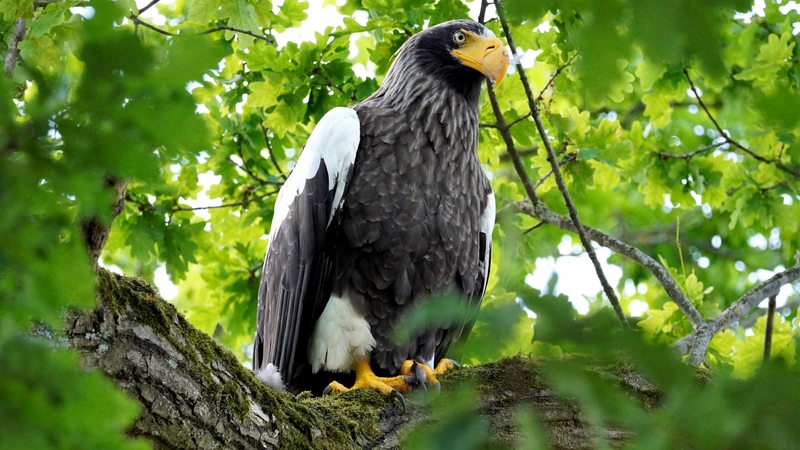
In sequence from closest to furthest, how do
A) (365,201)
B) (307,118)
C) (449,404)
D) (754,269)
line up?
(449,404) < (365,201) < (307,118) < (754,269)

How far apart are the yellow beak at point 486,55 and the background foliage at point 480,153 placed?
175mm

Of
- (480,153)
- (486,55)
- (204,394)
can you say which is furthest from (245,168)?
(204,394)

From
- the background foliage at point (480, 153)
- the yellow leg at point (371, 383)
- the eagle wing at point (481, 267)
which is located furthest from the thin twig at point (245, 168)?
the yellow leg at point (371, 383)

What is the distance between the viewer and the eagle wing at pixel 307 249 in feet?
14.1

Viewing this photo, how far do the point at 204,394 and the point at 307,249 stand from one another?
5.61ft

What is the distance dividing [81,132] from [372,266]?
10.4 ft

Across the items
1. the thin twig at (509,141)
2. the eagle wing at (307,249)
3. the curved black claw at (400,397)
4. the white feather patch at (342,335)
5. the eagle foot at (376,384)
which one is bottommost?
the curved black claw at (400,397)

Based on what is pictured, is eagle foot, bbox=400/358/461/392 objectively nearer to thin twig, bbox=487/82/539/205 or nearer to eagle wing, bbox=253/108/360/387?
eagle wing, bbox=253/108/360/387

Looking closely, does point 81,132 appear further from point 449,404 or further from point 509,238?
point 509,238

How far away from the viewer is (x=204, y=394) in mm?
2607

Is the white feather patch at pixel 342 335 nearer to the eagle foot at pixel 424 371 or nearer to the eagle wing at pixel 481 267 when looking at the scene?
the eagle foot at pixel 424 371

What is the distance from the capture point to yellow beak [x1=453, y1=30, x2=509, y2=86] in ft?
15.5

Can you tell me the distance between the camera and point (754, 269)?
9438 millimetres

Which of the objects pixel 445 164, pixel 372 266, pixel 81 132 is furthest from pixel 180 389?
pixel 445 164
